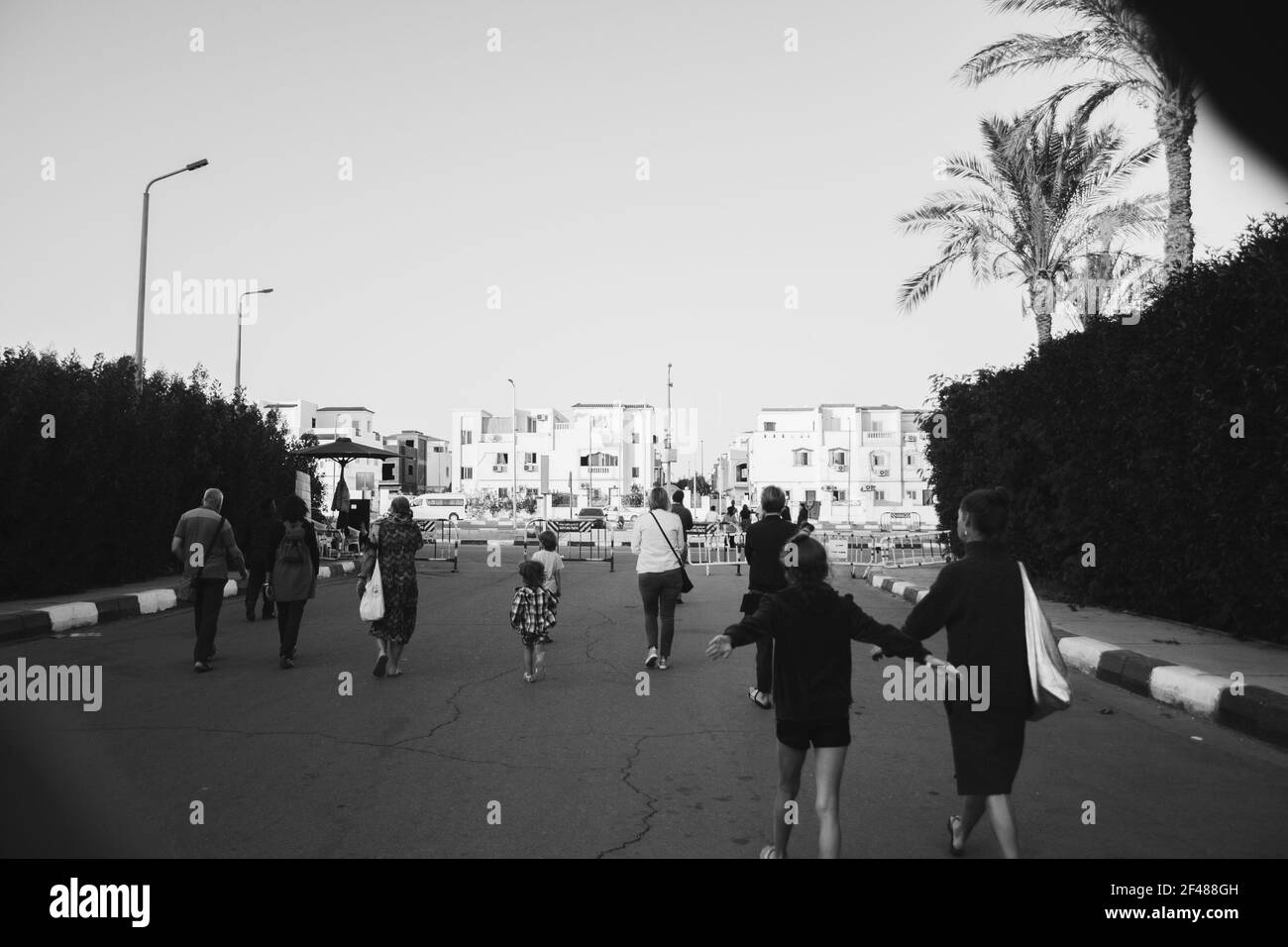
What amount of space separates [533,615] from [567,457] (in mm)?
96947

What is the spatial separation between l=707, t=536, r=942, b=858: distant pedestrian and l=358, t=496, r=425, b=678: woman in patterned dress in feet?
20.6

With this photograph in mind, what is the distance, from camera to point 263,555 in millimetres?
14172

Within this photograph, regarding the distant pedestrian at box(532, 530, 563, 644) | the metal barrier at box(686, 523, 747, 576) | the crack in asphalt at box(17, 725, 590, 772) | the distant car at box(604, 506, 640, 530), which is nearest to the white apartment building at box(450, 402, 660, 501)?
the distant car at box(604, 506, 640, 530)

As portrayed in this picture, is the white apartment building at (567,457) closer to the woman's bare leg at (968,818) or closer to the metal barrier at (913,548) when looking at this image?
the metal barrier at (913,548)

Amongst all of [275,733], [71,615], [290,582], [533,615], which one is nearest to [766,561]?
[533,615]

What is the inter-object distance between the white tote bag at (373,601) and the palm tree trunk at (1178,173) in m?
14.0

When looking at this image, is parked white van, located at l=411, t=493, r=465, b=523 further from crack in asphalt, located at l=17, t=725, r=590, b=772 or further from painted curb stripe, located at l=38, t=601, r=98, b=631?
crack in asphalt, located at l=17, t=725, r=590, b=772

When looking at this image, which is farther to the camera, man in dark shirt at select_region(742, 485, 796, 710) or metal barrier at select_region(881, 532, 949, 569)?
metal barrier at select_region(881, 532, 949, 569)

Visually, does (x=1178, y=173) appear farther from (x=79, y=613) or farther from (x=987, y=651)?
(x=79, y=613)

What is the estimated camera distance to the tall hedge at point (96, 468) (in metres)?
15.4

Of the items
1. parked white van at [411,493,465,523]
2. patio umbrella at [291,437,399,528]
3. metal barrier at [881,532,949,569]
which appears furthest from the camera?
parked white van at [411,493,465,523]

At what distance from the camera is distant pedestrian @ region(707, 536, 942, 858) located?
4.53 metres

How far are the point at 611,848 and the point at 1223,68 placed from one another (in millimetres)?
10761

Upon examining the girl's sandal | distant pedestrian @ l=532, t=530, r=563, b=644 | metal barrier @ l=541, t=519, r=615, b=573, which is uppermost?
distant pedestrian @ l=532, t=530, r=563, b=644
